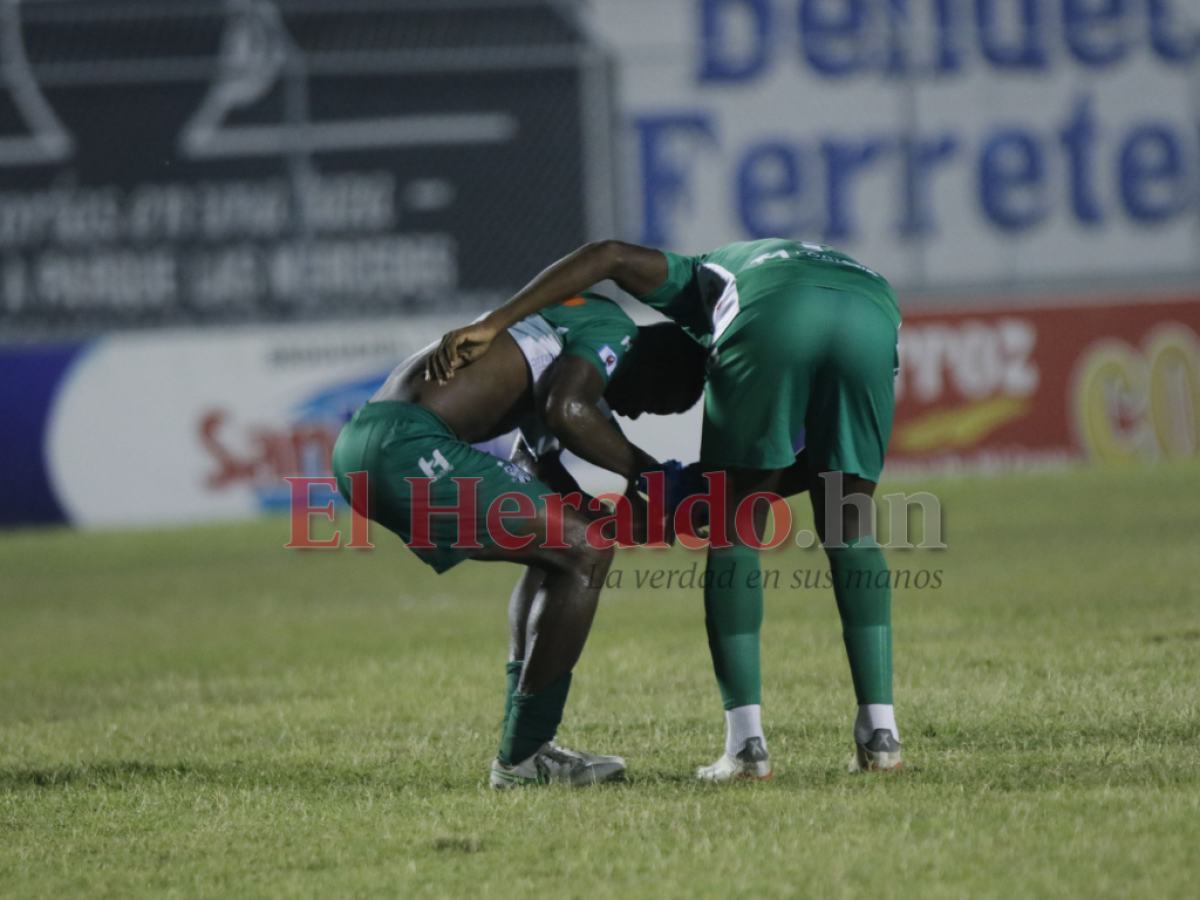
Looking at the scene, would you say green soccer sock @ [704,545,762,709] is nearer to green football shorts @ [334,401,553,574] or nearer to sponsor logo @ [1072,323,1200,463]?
green football shorts @ [334,401,553,574]

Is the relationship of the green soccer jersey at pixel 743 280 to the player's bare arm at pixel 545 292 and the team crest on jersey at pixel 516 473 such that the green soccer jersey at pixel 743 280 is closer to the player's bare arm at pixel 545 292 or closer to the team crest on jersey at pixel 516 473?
the player's bare arm at pixel 545 292

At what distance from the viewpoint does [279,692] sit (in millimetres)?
6512

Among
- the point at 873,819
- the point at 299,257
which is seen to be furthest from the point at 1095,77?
the point at 873,819

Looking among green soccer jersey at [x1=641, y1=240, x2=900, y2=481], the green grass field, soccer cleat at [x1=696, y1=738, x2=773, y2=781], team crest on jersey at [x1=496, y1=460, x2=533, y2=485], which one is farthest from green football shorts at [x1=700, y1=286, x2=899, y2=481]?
the green grass field

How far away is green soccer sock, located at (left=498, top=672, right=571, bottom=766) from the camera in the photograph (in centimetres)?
451

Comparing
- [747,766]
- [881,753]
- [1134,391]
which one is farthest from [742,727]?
[1134,391]

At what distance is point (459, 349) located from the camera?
4.47 m

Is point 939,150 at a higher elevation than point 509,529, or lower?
higher

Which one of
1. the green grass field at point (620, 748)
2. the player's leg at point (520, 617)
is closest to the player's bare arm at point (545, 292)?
the player's leg at point (520, 617)

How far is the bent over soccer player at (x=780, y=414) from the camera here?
437 cm

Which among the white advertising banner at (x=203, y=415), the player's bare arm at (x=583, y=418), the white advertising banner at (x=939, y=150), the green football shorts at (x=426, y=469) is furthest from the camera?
the white advertising banner at (x=939, y=150)

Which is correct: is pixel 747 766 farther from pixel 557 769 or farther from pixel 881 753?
pixel 557 769

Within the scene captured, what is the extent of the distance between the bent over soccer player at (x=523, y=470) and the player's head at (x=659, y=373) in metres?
0.09

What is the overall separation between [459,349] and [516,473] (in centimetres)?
39
